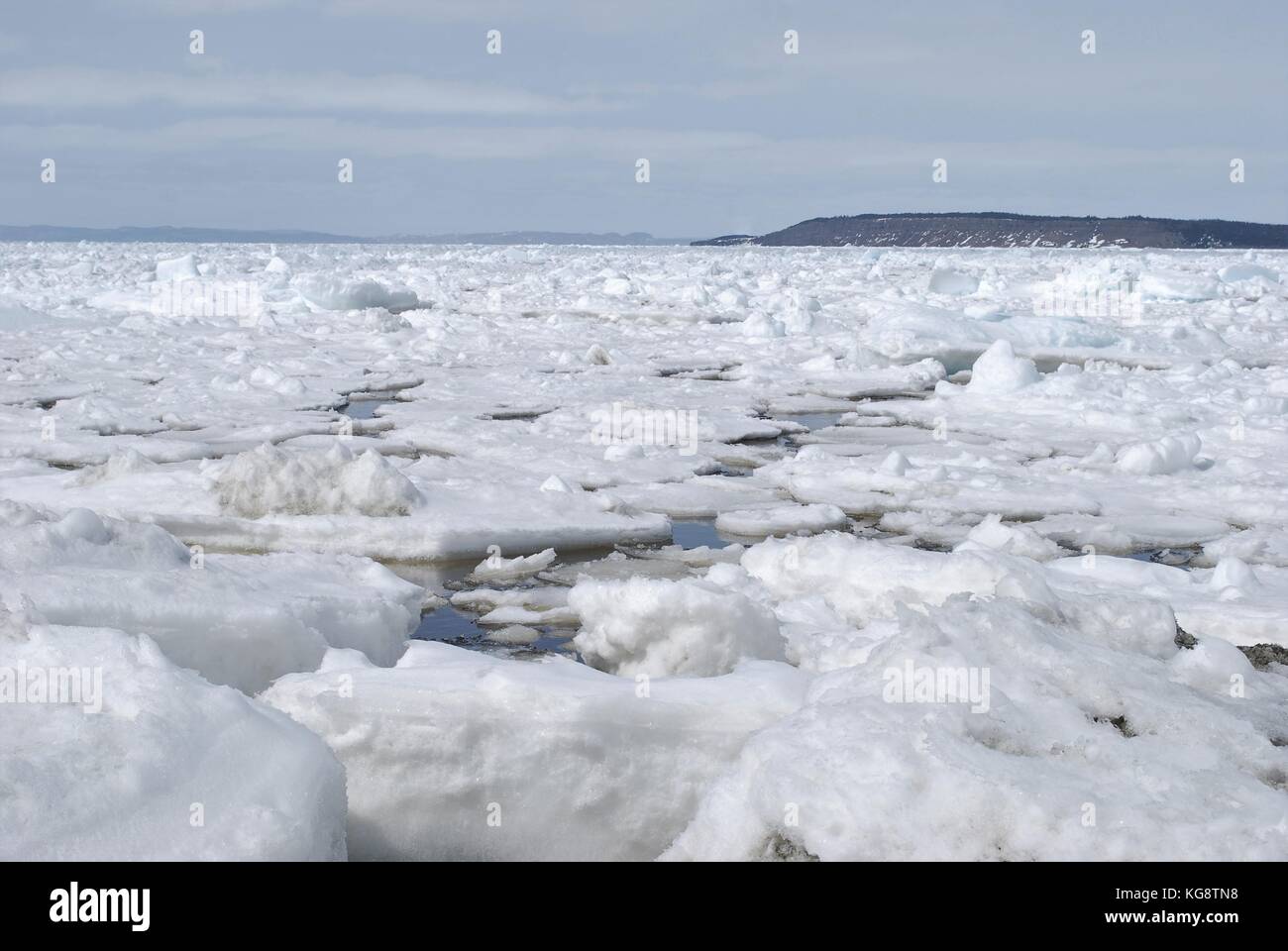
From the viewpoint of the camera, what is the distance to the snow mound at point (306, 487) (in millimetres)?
5551

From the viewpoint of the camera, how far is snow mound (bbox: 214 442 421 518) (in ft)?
18.2

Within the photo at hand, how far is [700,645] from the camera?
3.71 meters

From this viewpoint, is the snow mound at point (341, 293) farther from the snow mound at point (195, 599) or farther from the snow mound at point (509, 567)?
the snow mound at point (195, 599)

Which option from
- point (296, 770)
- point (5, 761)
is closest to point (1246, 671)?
point (296, 770)

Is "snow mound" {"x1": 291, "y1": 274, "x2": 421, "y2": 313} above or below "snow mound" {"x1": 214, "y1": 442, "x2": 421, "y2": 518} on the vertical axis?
above

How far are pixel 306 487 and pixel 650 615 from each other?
2397 millimetres

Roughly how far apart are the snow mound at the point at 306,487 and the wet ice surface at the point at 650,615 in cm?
2

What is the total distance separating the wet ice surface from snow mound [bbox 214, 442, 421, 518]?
0.06 ft

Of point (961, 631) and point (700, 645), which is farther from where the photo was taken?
point (700, 645)

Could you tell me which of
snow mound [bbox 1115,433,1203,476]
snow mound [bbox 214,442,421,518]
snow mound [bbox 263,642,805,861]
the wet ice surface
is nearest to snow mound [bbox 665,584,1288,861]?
the wet ice surface

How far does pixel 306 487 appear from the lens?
559 centimetres

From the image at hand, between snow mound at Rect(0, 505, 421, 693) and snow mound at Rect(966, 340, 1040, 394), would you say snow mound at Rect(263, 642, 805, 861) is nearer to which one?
snow mound at Rect(0, 505, 421, 693)
